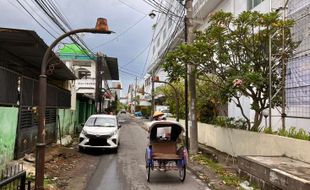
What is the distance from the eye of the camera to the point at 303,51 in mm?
11820

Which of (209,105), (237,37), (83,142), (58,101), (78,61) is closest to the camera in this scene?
(237,37)

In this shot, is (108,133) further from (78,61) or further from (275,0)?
(78,61)

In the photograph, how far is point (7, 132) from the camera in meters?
11.0

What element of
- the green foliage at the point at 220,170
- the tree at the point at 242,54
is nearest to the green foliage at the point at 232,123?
the tree at the point at 242,54

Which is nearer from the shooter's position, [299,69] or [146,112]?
[299,69]

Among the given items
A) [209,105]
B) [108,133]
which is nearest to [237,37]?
[108,133]

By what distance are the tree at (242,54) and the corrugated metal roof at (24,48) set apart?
16.6 ft

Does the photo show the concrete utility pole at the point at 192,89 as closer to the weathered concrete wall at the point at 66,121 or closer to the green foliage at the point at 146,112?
the weathered concrete wall at the point at 66,121

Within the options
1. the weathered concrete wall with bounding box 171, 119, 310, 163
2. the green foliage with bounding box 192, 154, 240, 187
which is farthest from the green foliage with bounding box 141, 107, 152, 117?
the green foliage with bounding box 192, 154, 240, 187

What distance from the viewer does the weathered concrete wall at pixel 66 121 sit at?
21.3 metres

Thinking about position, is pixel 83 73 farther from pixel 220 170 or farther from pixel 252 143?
pixel 220 170

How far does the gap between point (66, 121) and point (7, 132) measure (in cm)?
1235

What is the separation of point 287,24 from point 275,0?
641 cm

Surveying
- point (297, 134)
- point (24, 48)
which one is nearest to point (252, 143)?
point (297, 134)
